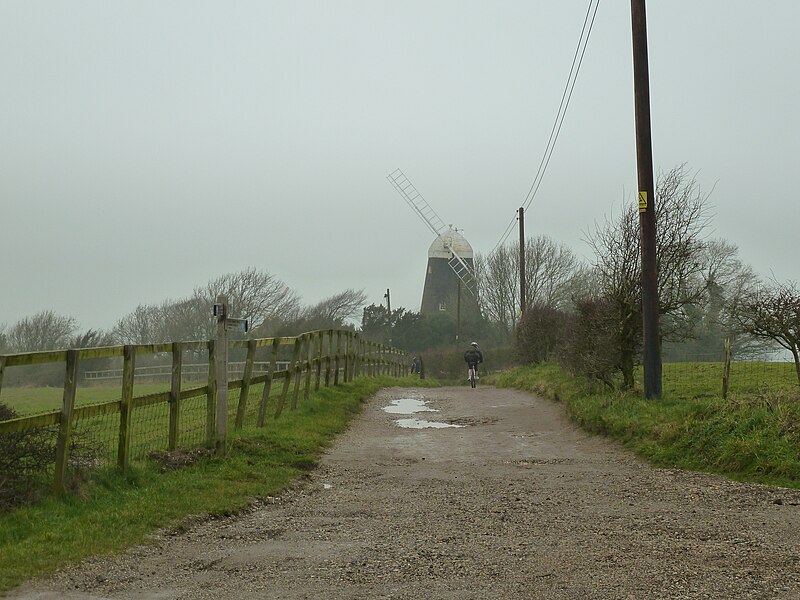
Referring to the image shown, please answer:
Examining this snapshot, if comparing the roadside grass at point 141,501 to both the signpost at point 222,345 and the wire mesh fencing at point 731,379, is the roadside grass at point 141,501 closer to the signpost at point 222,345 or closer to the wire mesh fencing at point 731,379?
the signpost at point 222,345

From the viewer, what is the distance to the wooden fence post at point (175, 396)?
36.5 ft

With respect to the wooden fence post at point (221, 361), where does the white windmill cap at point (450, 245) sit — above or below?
above

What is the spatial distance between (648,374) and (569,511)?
776 cm

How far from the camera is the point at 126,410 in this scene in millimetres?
9742

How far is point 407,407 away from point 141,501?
13701 millimetres

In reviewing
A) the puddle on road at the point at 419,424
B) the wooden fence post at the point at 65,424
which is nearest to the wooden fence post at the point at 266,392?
the puddle on road at the point at 419,424

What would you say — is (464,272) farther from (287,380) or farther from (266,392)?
(266,392)

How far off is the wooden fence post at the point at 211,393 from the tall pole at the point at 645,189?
286 inches

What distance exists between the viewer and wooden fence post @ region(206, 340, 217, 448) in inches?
483

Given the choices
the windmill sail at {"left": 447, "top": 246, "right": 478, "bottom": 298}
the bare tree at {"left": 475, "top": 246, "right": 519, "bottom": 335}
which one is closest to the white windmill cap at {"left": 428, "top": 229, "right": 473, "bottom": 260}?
the windmill sail at {"left": 447, "top": 246, "right": 478, "bottom": 298}

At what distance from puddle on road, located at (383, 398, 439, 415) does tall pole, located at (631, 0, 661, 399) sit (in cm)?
639

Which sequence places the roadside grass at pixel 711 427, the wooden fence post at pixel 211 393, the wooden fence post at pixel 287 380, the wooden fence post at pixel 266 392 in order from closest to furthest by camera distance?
the roadside grass at pixel 711 427, the wooden fence post at pixel 211 393, the wooden fence post at pixel 266 392, the wooden fence post at pixel 287 380

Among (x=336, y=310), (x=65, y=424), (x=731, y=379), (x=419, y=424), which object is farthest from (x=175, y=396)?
(x=336, y=310)

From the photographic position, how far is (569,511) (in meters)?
8.66
